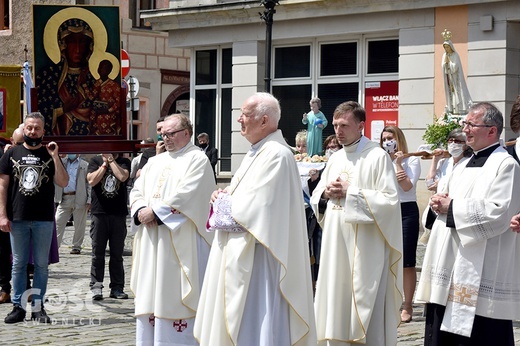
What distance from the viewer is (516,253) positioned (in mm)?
7586

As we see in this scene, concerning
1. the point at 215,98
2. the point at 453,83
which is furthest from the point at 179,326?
the point at 215,98

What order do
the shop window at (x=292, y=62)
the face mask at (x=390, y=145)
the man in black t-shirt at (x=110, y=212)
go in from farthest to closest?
the shop window at (x=292, y=62) < the man in black t-shirt at (x=110, y=212) < the face mask at (x=390, y=145)

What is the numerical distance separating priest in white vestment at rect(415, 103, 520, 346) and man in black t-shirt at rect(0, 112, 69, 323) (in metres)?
4.90

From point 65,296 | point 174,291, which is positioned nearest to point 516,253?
point 174,291

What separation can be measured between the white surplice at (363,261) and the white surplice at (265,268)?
1.08m

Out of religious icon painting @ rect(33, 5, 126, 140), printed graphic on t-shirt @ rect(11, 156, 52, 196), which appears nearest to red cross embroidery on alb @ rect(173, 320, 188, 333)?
printed graphic on t-shirt @ rect(11, 156, 52, 196)

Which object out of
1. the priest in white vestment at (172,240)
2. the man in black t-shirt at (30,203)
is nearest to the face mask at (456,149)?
the priest in white vestment at (172,240)

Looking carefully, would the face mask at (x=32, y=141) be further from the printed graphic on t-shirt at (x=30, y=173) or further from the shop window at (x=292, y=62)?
the shop window at (x=292, y=62)

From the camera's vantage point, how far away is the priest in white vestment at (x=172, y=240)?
30.0 feet

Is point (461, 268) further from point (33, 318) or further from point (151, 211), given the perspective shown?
point (33, 318)

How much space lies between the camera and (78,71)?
40.7ft

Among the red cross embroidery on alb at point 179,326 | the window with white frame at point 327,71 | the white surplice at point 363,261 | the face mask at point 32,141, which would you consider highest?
the window with white frame at point 327,71

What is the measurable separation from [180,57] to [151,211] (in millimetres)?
28679

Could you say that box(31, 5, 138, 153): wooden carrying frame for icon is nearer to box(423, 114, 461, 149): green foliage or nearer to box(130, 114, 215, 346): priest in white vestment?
box(130, 114, 215, 346): priest in white vestment
